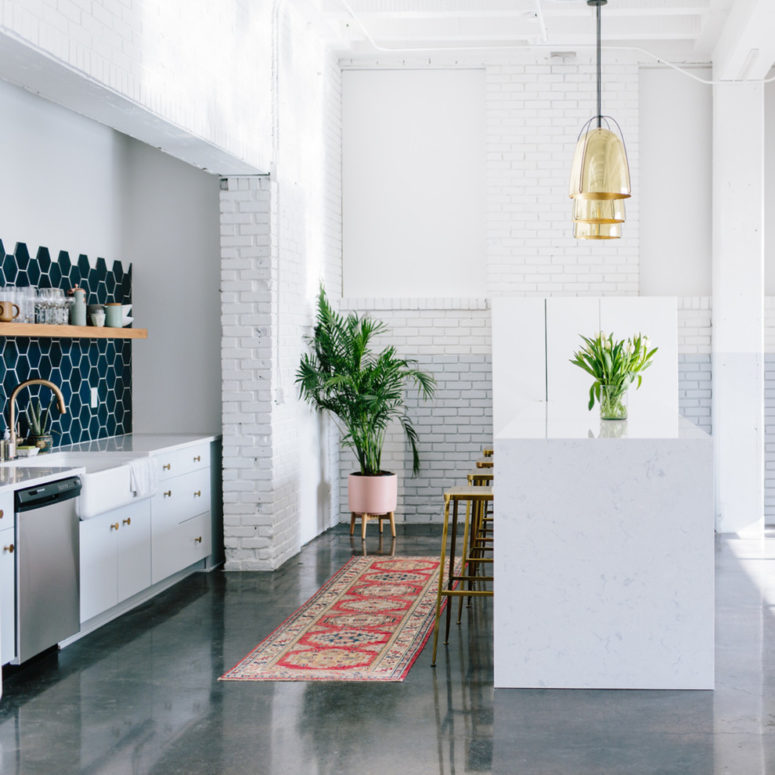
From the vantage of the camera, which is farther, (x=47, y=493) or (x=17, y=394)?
(x=17, y=394)

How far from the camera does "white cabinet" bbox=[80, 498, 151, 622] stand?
556 centimetres

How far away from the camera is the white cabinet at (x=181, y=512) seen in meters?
6.51

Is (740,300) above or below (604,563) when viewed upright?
above

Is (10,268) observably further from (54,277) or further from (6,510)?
(6,510)

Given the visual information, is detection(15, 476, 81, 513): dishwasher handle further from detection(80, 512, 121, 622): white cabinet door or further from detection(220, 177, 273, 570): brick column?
detection(220, 177, 273, 570): brick column

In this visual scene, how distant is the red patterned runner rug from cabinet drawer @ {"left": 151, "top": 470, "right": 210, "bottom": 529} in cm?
104

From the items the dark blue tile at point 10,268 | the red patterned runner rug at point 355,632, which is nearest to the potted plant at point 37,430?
the dark blue tile at point 10,268

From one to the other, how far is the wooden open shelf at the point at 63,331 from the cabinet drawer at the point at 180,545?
1.29 m

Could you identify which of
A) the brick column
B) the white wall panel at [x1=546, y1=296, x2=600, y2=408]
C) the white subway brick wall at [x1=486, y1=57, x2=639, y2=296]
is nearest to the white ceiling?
the white subway brick wall at [x1=486, y1=57, x2=639, y2=296]

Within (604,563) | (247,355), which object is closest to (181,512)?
(247,355)

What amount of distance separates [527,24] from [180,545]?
5243 mm

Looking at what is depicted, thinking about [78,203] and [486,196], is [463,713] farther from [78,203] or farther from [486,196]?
[486,196]

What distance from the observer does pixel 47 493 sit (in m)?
5.09

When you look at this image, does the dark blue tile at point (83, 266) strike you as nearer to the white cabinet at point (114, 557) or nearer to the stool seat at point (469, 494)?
the white cabinet at point (114, 557)
